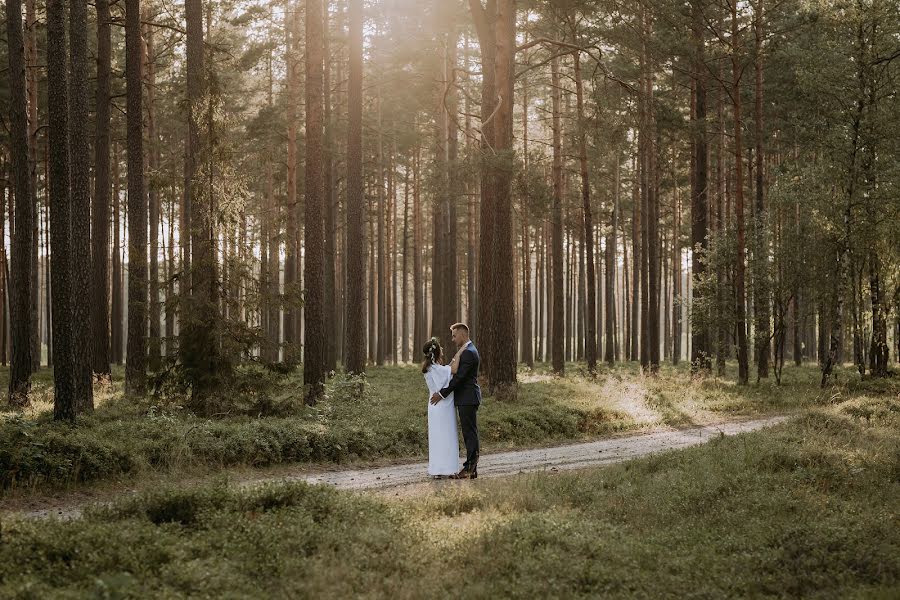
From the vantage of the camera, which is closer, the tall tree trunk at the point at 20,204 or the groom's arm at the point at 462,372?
the groom's arm at the point at 462,372

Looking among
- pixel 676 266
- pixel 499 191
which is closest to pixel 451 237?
pixel 499 191

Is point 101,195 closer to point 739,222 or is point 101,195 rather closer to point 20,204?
point 20,204

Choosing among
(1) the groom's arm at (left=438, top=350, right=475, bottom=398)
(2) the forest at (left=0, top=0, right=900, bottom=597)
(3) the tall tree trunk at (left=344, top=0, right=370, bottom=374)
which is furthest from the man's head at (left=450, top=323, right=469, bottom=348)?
(3) the tall tree trunk at (left=344, top=0, right=370, bottom=374)

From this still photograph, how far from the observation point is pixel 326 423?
47.3ft

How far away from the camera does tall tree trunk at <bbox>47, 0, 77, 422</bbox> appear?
41.5 ft

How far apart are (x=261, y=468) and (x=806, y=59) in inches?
799

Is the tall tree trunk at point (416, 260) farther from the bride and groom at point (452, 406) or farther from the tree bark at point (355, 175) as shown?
the bride and groom at point (452, 406)

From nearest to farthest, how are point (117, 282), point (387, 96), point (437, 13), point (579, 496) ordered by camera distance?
point (579, 496) → point (437, 13) → point (387, 96) → point (117, 282)

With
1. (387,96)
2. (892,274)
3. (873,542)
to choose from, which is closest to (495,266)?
(873,542)

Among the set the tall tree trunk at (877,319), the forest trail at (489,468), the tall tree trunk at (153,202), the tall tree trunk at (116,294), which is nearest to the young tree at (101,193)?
the tall tree trunk at (153,202)

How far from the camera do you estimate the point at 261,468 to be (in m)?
12.0

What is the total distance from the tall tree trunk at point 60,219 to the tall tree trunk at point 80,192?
219cm

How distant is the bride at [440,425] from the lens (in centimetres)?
1148

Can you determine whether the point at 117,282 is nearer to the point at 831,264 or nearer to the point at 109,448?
the point at 109,448
